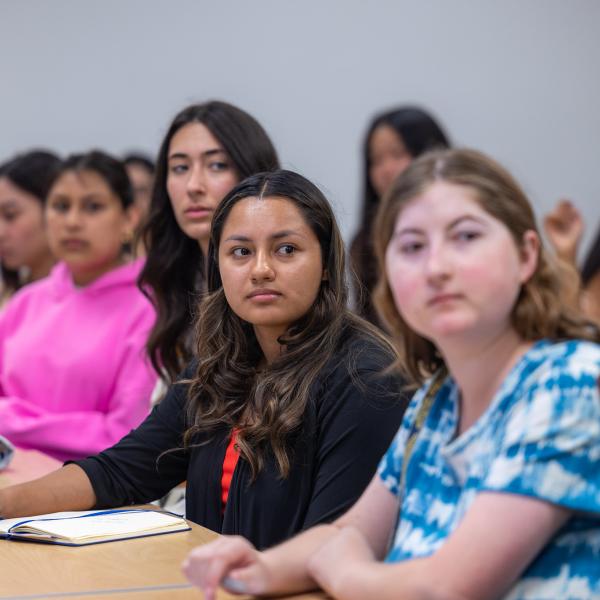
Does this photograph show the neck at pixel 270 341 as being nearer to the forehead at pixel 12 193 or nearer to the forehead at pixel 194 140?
the forehead at pixel 194 140

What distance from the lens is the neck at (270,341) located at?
191cm

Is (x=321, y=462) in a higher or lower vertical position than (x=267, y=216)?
lower

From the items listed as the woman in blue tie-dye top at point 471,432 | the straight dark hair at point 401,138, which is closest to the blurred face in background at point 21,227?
the straight dark hair at point 401,138

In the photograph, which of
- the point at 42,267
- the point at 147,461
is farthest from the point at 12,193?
the point at 147,461

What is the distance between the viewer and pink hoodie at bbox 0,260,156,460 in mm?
2908

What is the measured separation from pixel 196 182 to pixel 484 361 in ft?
5.41

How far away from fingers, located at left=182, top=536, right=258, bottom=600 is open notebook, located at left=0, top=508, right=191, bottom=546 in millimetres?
459

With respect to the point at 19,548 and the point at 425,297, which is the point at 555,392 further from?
the point at 19,548

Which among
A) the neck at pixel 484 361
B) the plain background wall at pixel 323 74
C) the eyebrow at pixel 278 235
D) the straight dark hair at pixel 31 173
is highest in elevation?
the plain background wall at pixel 323 74

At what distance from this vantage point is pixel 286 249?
6.15ft

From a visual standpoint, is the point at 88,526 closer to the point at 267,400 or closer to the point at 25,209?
the point at 267,400

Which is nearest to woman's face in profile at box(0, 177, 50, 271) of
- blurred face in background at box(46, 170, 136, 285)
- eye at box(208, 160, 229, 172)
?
blurred face in background at box(46, 170, 136, 285)

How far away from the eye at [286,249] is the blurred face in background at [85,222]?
149 cm

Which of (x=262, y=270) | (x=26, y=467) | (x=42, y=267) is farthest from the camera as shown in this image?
(x=42, y=267)
